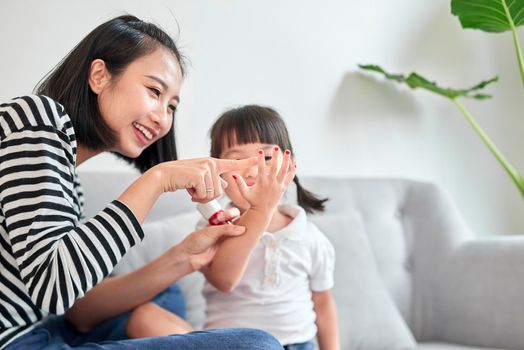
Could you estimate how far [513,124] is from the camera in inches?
Answer: 111

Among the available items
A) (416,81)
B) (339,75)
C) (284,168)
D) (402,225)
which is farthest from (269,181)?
(416,81)

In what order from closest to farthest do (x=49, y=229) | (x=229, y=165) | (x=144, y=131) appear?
(x=49, y=229) → (x=229, y=165) → (x=144, y=131)

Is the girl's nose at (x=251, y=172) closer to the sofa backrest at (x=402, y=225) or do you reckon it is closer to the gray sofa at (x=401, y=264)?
the gray sofa at (x=401, y=264)

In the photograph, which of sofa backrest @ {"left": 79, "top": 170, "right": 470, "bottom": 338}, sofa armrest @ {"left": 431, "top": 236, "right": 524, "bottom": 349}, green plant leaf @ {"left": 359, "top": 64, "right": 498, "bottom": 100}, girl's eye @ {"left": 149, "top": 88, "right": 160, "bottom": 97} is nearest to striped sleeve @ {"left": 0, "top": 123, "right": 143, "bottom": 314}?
girl's eye @ {"left": 149, "top": 88, "right": 160, "bottom": 97}

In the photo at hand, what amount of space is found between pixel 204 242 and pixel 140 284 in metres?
0.15

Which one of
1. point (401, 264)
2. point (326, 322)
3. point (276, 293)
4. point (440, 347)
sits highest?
point (276, 293)

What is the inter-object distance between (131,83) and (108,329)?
477mm

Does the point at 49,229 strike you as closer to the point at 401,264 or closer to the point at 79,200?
the point at 79,200

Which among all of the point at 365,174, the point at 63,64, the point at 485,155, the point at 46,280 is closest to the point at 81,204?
the point at 63,64

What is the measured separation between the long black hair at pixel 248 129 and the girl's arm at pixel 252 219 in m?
0.20

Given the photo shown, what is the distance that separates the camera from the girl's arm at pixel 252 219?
3.75ft

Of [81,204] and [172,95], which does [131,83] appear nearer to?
[172,95]

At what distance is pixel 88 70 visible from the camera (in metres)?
1.14

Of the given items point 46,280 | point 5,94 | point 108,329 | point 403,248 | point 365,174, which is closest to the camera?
point 46,280
